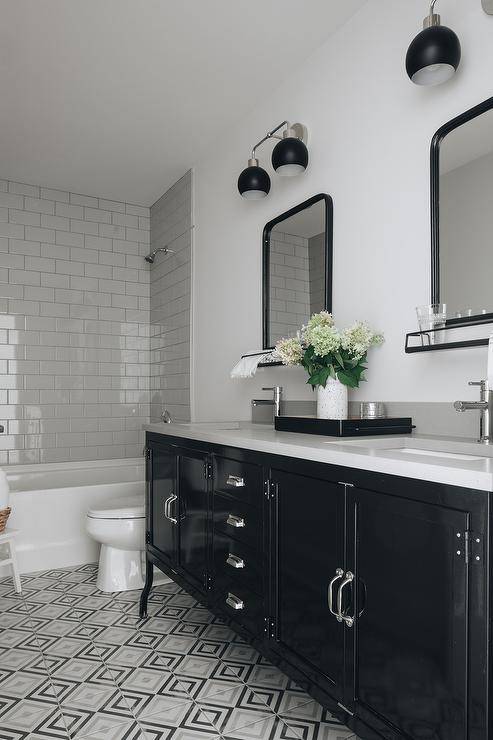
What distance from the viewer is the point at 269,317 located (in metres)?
2.89

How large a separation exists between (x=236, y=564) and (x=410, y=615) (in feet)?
2.58

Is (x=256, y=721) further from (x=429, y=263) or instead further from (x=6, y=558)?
(x=6, y=558)

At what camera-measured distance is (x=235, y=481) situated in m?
1.86

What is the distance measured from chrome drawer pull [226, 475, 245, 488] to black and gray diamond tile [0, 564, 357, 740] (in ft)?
2.45

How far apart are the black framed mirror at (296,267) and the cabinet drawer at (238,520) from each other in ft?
3.20

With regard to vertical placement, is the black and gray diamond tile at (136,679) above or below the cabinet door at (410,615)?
below

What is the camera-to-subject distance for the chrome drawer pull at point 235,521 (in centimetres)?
182

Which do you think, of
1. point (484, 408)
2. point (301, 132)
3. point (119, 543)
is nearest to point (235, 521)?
point (484, 408)

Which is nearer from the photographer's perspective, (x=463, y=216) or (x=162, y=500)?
(x=463, y=216)

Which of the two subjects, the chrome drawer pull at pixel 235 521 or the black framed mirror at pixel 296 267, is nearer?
the chrome drawer pull at pixel 235 521

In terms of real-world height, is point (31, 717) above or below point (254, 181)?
below

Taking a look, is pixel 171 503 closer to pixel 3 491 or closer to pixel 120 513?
pixel 120 513

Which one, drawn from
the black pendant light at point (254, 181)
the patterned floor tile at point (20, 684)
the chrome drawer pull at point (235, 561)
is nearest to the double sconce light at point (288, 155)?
the black pendant light at point (254, 181)

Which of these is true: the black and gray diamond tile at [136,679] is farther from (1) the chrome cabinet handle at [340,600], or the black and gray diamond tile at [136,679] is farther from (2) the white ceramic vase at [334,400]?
(2) the white ceramic vase at [334,400]
